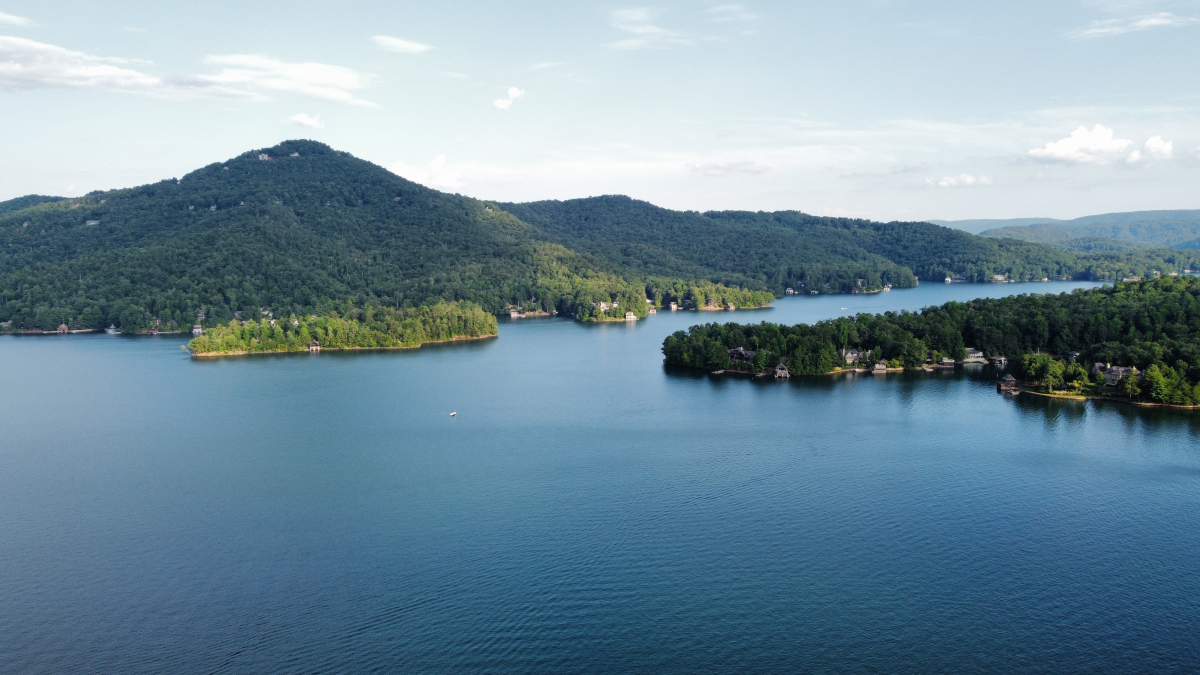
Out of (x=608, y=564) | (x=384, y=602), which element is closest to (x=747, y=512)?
(x=608, y=564)

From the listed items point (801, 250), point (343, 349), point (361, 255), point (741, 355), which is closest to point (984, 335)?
point (741, 355)

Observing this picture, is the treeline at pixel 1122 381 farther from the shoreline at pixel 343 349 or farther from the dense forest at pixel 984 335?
the shoreline at pixel 343 349

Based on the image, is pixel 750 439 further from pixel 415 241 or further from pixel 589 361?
pixel 415 241

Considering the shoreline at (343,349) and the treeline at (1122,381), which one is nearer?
the treeline at (1122,381)

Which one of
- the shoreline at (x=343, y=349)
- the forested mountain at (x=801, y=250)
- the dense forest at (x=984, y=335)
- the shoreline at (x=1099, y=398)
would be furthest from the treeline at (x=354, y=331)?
the forested mountain at (x=801, y=250)

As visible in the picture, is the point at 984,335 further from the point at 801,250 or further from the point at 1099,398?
the point at 801,250

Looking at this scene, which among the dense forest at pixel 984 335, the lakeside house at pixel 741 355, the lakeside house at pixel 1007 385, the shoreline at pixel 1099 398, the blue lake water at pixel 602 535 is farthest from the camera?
the lakeside house at pixel 741 355
